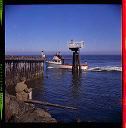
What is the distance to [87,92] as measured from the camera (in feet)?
13.0

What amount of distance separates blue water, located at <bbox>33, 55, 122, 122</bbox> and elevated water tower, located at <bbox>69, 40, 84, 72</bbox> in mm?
60

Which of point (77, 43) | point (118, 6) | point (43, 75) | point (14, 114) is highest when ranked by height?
point (118, 6)

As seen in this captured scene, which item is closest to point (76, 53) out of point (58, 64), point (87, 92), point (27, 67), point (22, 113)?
point (58, 64)

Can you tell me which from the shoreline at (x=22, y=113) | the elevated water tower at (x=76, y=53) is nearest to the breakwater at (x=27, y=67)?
the shoreline at (x=22, y=113)

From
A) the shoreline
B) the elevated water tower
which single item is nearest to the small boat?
the elevated water tower

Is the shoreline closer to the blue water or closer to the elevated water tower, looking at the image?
the blue water

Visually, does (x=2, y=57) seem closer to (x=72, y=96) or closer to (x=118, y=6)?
(x=72, y=96)

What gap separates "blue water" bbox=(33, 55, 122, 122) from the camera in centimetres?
390

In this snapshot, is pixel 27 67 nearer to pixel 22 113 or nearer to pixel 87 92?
pixel 22 113

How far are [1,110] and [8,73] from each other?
0.42 m

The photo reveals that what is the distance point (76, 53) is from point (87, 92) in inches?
17.9

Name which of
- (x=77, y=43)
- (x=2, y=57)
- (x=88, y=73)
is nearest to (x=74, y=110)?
(x=88, y=73)

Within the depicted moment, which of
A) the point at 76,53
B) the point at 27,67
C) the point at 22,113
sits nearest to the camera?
the point at 22,113

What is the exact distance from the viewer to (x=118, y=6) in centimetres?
376
